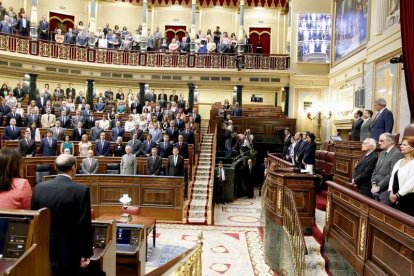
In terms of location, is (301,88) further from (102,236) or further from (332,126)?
(102,236)

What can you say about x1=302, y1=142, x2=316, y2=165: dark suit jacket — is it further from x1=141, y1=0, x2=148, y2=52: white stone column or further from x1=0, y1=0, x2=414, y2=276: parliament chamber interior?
x1=141, y1=0, x2=148, y2=52: white stone column

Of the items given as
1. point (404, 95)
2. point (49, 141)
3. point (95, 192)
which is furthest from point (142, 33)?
point (404, 95)

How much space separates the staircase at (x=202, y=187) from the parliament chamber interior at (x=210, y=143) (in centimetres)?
5

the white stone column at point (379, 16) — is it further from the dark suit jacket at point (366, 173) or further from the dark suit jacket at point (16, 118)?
the dark suit jacket at point (16, 118)

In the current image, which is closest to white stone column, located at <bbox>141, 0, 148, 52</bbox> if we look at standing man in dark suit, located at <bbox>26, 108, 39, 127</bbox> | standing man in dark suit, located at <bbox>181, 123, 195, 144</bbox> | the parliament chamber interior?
the parliament chamber interior

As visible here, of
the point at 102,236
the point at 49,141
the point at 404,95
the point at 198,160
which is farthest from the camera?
the point at 198,160

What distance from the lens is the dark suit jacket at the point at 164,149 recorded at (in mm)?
8719

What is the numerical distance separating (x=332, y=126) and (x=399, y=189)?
418 inches

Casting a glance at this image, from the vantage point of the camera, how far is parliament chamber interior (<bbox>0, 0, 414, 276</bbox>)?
98.7 inches

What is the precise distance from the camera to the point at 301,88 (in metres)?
15.4

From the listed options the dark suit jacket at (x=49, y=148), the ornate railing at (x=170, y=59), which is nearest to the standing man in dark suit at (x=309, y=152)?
the dark suit jacket at (x=49, y=148)

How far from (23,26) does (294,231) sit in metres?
13.5

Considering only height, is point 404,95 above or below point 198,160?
above

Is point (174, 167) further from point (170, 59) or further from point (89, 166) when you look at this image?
point (170, 59)
